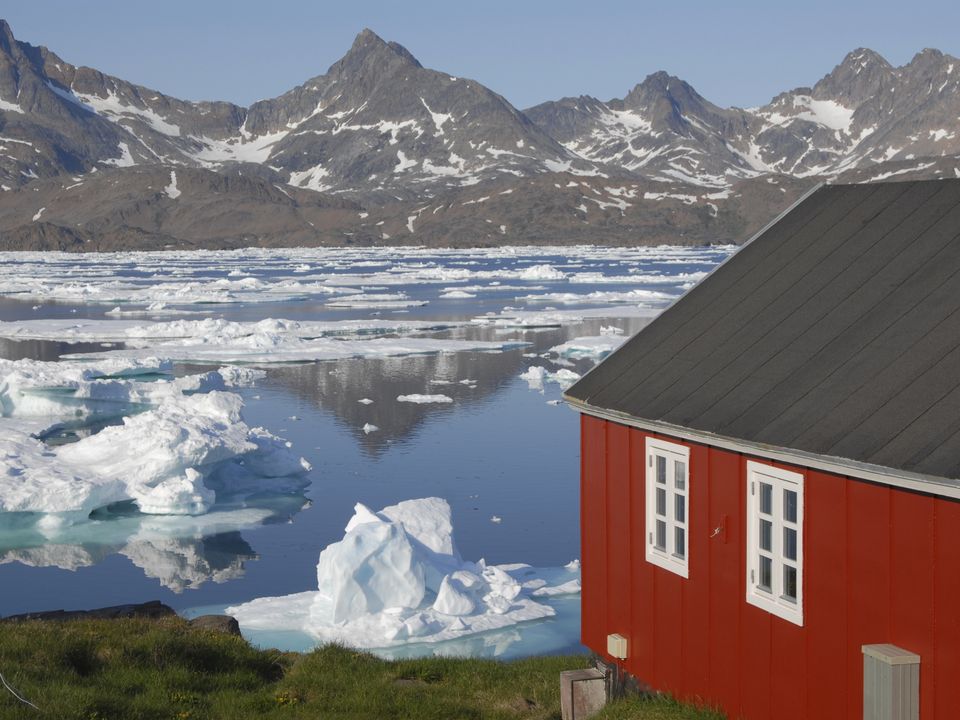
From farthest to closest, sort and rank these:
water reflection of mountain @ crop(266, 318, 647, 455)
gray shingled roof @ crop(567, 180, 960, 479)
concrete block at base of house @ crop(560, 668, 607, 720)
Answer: water reflection of mountain @ crop(266, 318, 647, 455), concrete block at base of house @ crop(560, 668, 607, 720), gray shingled roof @ crop(567, 180, 960, 479)

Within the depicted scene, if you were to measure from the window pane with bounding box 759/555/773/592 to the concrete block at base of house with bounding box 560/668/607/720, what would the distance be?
8.18 feet

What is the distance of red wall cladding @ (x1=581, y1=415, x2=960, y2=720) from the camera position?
6953 millimetres

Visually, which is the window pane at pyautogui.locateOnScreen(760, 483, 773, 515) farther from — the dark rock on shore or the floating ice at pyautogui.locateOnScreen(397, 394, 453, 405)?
the floating ice at pyautogui.locateOnScreen(397, 394, 453, 405)

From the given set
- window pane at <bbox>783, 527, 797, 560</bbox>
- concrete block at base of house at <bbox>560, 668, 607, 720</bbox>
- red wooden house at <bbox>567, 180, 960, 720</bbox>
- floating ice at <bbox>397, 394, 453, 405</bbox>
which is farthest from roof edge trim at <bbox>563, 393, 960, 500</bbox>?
floating ice at <bbox>397, 394, 453, 405</bbox>

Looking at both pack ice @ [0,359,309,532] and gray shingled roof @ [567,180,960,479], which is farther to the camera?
pack ice @ [0,359,309,532]

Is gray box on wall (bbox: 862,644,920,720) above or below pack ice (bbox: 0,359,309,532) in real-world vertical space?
above

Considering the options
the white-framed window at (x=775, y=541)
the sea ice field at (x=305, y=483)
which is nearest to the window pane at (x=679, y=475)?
the white-framed window at (x=775, y=541)

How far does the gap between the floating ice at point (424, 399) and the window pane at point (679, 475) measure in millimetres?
21884

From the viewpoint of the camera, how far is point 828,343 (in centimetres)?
865

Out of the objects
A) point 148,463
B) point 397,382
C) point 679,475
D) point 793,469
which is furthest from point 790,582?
point 397,382

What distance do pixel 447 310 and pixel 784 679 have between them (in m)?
53.2

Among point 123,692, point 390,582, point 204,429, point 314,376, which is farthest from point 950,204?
point 314,376

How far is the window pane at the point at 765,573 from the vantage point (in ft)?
27.6

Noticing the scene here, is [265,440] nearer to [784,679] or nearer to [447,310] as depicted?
[784,679]
